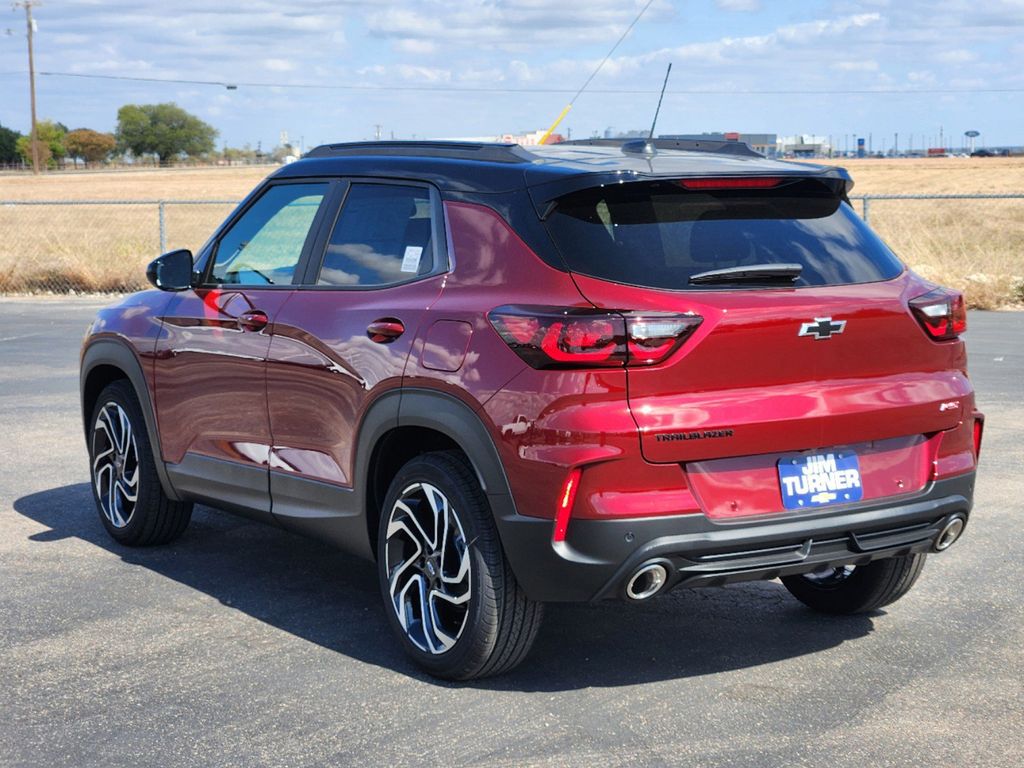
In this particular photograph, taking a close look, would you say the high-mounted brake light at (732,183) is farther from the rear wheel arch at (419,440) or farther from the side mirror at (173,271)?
the side mirror at (173,271)

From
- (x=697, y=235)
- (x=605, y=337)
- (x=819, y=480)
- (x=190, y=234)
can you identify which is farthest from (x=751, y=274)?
(x=190, y=234)

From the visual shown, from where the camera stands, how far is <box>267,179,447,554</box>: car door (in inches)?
195

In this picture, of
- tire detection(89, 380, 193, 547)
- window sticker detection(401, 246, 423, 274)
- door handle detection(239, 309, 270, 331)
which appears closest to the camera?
window sticker detection(401, 246, 423, 274)

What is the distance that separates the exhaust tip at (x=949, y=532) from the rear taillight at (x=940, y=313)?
61 cm

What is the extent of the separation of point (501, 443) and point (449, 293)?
616mm

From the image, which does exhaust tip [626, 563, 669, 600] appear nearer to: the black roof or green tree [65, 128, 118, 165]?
the black roof

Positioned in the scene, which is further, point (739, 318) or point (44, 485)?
point (44, 485)

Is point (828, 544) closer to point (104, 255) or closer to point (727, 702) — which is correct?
point (727, 702)

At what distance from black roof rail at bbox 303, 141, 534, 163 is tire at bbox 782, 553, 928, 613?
197 centimetres

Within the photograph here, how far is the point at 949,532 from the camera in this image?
485cm

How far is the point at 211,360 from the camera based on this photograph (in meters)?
5.95

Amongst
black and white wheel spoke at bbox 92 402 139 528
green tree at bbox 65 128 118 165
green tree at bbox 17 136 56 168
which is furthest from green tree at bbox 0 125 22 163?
black and white wheel spoke at bbox 92 402 139 528

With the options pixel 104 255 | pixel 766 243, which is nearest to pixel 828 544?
pixel 766 243

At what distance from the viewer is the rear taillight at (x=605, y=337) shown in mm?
4246
